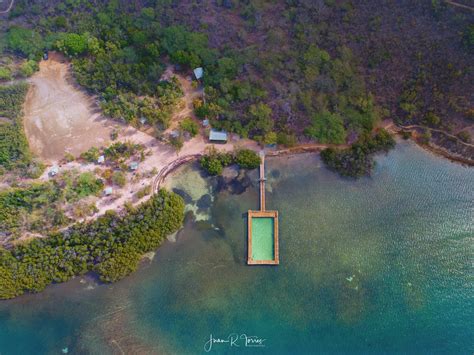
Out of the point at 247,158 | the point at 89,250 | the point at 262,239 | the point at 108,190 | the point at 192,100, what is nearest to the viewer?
the point at 89,250

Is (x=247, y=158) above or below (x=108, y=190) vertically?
above

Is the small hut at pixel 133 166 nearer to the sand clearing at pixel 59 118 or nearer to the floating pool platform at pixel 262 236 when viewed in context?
the sand clearing at pixel 59 118

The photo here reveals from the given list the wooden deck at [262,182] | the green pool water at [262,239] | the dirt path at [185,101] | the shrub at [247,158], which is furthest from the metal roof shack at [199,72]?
the green pool water at [262,239]

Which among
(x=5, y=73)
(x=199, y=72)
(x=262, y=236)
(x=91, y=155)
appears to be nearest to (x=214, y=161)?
(x=262, y=236)

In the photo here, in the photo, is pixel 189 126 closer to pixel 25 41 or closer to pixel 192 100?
pixel 192 100

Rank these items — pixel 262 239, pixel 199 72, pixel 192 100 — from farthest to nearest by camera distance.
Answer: pixel 192 100
pixel 199 72
pixel 262 239

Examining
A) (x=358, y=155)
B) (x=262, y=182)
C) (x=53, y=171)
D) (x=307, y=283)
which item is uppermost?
(x=358, y=155)
